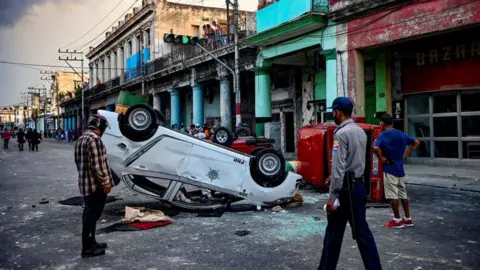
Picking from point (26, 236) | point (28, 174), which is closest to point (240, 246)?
point (26, 236)

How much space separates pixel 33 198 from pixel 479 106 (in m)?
13.8

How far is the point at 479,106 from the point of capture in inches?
554

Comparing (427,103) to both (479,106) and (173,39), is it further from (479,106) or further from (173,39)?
(173,39)

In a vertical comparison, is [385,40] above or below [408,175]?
above

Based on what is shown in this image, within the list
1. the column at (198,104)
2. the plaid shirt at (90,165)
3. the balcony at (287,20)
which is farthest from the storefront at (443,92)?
the column at (198,104)

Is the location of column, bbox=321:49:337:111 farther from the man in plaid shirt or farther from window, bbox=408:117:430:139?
the man in plaid shirt

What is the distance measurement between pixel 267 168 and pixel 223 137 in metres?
3.46

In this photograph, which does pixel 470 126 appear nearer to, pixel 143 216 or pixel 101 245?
pixel 143 216

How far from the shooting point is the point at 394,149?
636 cm

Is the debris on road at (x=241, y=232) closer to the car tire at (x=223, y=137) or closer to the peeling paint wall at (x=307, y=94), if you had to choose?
the car tire at (x=223, y=137)

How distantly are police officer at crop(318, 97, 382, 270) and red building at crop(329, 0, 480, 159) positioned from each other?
10273 millimetres

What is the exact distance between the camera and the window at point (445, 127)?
14.9 metres

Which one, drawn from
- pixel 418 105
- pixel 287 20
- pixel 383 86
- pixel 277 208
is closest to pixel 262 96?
pixel 287 20

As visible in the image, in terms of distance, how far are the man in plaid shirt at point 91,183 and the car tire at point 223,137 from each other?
5.59 meters
